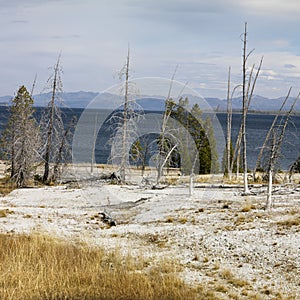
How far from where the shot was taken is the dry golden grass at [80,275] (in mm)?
9117

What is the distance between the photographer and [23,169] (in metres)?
29.8

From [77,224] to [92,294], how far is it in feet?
23.9

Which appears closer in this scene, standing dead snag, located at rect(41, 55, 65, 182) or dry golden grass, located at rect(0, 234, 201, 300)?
dry golden grass, located at rect(0, 234, 201, 300)

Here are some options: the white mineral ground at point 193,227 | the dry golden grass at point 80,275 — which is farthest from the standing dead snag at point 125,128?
the dry golden grass at point 80,275

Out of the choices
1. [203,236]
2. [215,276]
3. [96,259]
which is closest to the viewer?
[215,276]

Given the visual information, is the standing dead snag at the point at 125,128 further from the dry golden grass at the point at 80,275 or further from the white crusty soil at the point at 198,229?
the dry golden grass at the point at 80,275

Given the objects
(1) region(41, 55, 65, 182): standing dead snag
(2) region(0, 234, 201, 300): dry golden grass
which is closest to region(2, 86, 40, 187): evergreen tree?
(1) region(41, 55, 65, 182): standing dead snag

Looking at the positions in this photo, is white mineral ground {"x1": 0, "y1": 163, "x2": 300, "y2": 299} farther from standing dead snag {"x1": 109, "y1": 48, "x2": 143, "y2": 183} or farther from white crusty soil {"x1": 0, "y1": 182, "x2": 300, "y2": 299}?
standing dead snag {"x1": 109, "y1": 48, "x2": 143, "y2": 183}

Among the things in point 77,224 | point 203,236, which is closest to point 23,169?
point 77,224

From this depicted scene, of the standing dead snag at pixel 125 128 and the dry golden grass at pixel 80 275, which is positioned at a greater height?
the standing dead snag at pixel 125 128

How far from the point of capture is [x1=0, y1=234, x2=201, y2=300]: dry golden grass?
359 inches

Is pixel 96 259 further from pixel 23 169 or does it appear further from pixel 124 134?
pixel 23 169

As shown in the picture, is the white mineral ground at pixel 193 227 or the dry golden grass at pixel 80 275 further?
the white mineral ground at pixel 193 227

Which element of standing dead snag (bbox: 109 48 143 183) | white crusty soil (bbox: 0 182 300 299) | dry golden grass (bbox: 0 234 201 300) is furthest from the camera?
standing dead snag (bbox: 109 48 143 183)
